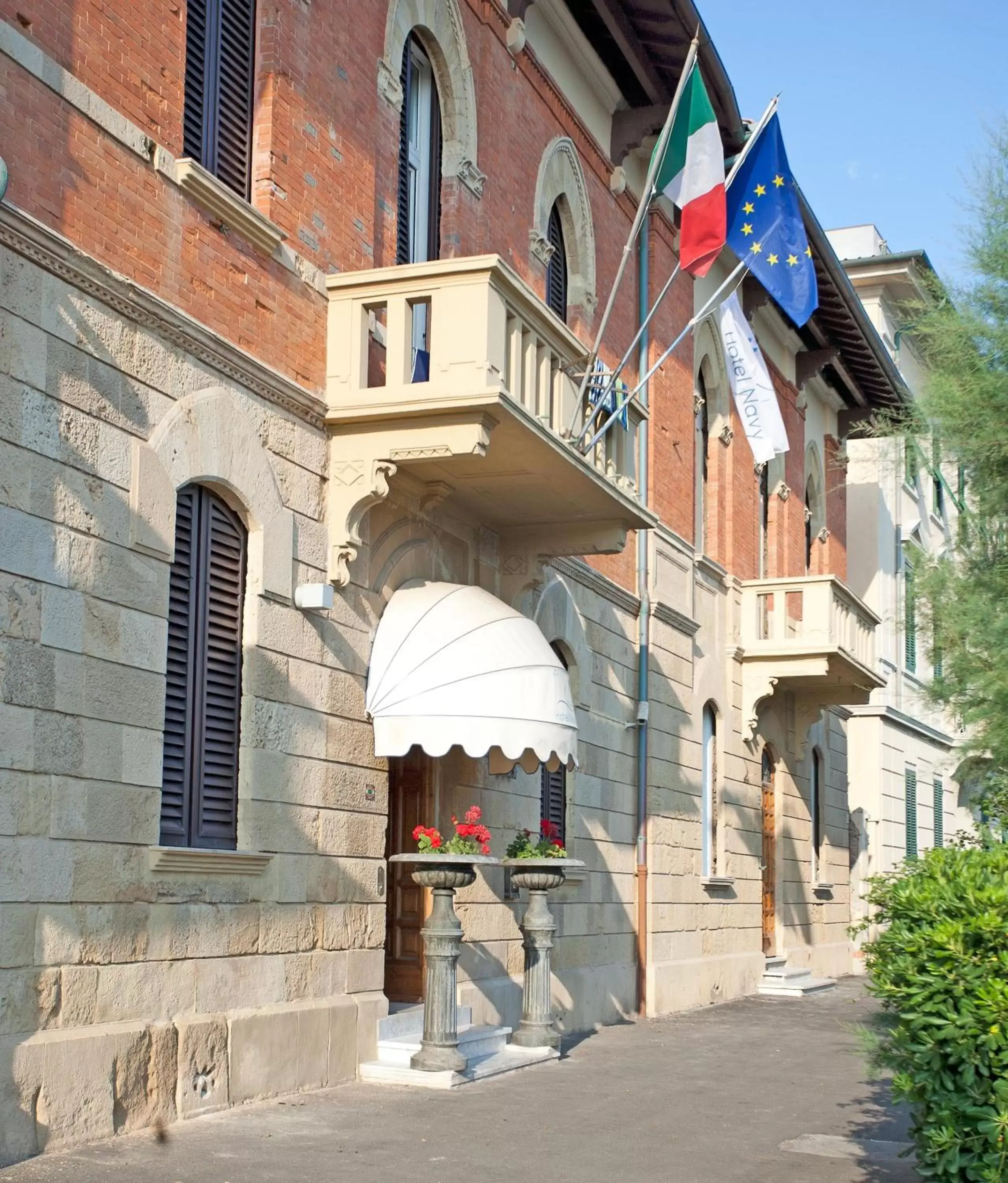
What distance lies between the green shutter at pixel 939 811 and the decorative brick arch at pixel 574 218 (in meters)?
21.3

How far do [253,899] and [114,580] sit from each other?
2.56 meters

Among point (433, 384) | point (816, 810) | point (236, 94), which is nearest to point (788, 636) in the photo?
point (816, 810)

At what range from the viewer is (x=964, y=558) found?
1478 centimetres

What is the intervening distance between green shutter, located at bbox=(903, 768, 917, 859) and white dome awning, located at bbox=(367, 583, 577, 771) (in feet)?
73.0

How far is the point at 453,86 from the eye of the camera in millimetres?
14688

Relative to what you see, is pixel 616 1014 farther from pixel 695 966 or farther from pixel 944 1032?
pixel 944 1032

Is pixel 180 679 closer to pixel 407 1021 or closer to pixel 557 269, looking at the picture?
pixel 407 1021

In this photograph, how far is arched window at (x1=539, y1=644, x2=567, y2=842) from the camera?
54.7ft

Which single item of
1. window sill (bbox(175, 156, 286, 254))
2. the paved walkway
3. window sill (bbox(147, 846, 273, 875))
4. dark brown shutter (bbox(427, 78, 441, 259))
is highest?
dark brown shutter (bbox(427, 78, 441, 259))

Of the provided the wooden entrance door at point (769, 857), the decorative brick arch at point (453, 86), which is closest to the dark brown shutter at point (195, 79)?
the decorative brick arch at point (453, 86)

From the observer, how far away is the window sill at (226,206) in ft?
33.8

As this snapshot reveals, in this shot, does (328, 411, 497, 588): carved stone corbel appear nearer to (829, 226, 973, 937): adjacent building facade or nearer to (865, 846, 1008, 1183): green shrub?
(865, 846, 1008, 1183): green shrub

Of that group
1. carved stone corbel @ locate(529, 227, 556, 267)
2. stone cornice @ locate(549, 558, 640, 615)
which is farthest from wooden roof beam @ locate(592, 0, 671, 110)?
stone cornice @ locate(549, 558, 640, 615)

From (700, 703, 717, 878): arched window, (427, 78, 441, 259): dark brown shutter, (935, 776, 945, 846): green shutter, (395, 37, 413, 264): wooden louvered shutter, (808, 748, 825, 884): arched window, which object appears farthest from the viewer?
(935, 776, 945, 846): green shutter
